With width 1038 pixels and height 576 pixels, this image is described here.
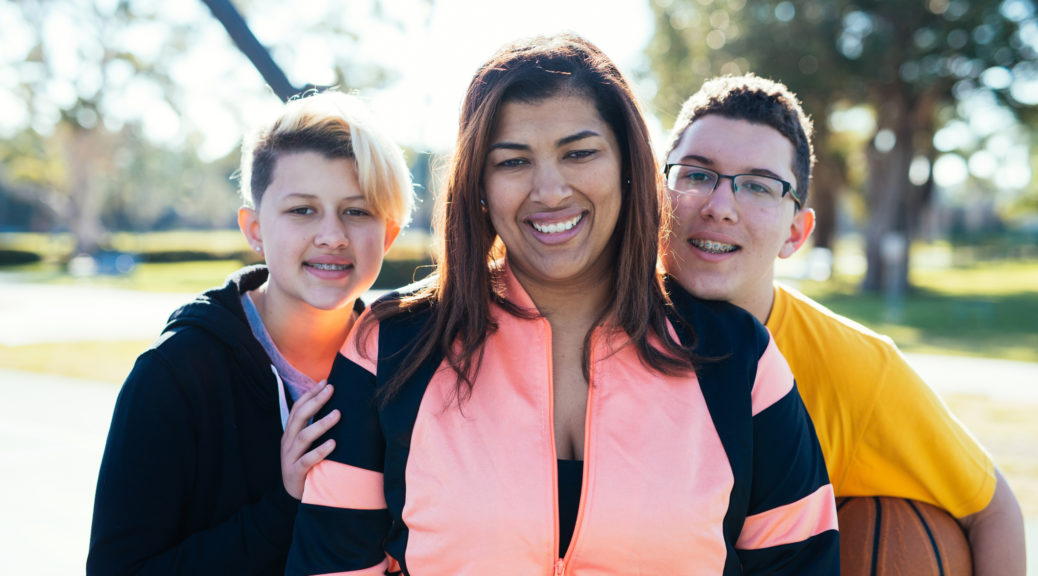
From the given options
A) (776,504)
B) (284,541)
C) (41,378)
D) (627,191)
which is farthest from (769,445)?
(41,378)

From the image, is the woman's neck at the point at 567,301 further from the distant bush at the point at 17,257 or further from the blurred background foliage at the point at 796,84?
the distant bush at the point at 17,257

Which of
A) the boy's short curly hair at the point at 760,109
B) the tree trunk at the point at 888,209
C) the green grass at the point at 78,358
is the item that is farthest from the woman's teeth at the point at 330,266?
the tree trunk at the point at 888,209

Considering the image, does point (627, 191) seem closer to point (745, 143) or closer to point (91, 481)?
point (745, 143)

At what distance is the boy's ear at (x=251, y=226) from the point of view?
9.14 feet

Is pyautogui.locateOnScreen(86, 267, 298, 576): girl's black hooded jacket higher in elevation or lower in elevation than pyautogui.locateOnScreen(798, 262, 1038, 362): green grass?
higher

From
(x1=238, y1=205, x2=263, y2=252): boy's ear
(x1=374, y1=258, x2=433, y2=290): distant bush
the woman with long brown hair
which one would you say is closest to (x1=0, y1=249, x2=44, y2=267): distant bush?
(x1=374, y1=258, x2=433, y2=290): distant bush

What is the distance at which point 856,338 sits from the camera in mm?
2609

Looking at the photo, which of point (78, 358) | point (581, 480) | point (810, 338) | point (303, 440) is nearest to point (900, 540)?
point (810, 338)

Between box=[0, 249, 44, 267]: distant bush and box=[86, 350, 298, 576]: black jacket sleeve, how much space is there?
36508 mm

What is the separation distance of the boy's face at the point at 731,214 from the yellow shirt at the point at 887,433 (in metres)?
0.42

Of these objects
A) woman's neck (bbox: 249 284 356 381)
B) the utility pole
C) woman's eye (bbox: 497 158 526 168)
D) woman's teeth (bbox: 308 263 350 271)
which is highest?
the utility pole

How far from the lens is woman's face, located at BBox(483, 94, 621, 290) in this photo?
2.02 meters

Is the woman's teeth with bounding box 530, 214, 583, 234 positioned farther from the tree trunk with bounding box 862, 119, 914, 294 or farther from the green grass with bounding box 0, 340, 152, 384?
the tree trunk with bounding box 862, 119, 914, 294

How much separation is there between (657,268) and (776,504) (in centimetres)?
73
